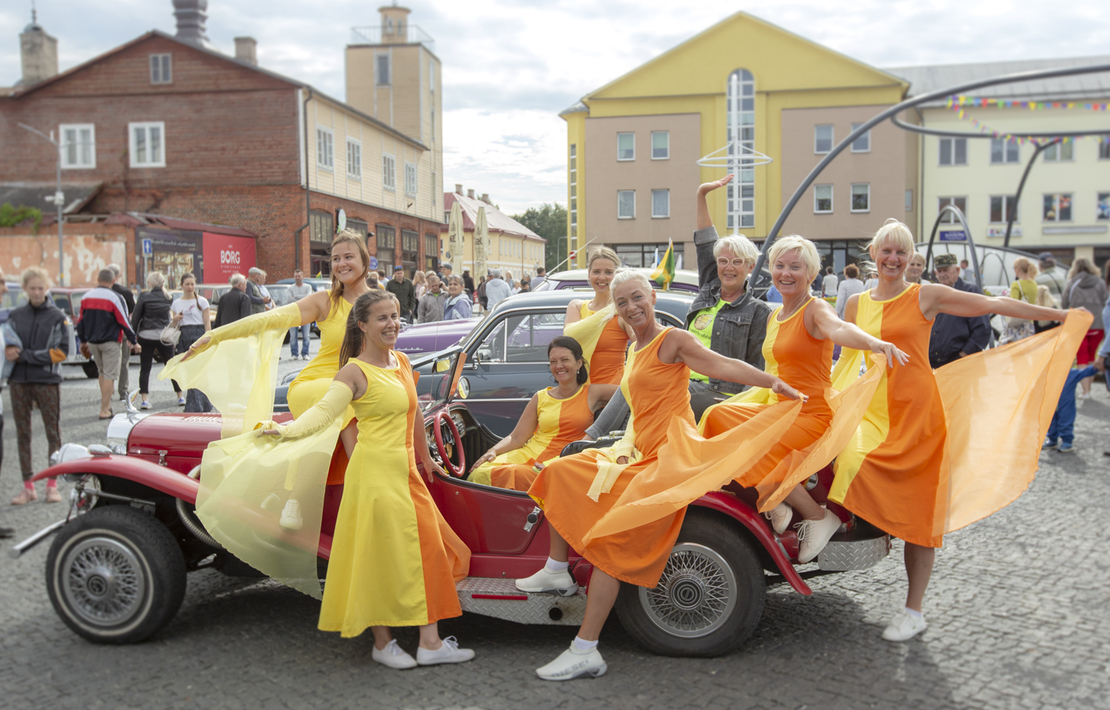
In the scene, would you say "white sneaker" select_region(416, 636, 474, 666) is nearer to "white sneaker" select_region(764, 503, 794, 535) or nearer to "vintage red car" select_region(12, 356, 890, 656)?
"vintage red car" select_region(12, 356, 890, 656)

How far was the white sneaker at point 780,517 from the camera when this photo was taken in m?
4.02

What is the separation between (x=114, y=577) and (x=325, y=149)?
116 feet

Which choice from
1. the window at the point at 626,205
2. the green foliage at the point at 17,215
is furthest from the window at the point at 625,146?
the green foliage at the point at 17,215

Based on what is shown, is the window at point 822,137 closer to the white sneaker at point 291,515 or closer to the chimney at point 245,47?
the chimney at point 245,47

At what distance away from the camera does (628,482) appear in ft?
13.2

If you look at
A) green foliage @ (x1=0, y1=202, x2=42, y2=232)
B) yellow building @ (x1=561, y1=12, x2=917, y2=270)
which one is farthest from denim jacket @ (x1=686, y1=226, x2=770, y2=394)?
yellow building @ (x1=561, y1=12, x2=917, y2=270)

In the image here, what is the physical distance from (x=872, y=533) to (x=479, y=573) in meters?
1.88

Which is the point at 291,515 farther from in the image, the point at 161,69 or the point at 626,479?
the point at 161,69

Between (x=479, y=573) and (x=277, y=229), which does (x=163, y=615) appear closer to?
(x=479, y=573)

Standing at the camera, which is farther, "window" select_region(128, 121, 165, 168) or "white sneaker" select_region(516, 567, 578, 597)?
"window" select_region(128, 121, 165, 168)

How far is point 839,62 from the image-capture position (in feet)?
143

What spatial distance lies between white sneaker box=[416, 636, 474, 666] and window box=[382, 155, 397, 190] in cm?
4243

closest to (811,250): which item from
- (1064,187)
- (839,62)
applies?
(839,62)

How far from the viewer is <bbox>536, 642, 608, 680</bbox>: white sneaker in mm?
3854
